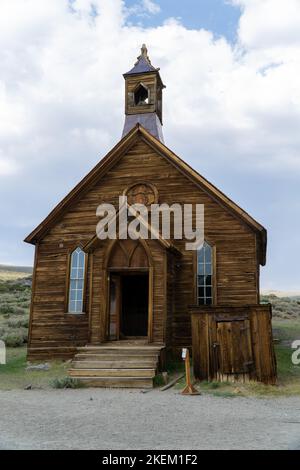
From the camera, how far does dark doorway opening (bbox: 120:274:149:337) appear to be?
18531 millimetres

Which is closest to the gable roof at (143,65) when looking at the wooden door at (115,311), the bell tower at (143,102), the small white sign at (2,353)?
the bell tower at (143,102)

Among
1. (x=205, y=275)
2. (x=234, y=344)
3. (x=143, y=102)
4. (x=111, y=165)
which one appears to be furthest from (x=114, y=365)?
(x=143, y=102)

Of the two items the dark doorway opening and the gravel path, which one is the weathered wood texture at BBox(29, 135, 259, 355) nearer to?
the dark doorway opening

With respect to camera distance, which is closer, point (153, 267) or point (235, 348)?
point (235, 348)

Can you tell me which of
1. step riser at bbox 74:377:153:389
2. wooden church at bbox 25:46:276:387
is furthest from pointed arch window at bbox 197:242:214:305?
step riser at bbox 74:377:153:389

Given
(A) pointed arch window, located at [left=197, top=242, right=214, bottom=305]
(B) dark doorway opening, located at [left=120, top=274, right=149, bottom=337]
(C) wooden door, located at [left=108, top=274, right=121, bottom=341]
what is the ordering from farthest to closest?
(B) dark doorway opening, located at [left=120, top=274, right=149, bottom=337]
(A) pointed arch window, located at [left=197, top=242, right=214, bottom=305]
(C) wooden door, located at [left=108, top=274, right=121, bottom=341]

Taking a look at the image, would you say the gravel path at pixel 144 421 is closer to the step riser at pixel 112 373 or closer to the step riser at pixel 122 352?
the step riser at pixel 112 373

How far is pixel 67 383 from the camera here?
12.8 meters

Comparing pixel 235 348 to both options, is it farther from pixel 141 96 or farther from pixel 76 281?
pixel 141 96

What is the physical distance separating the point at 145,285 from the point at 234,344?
6.57 m

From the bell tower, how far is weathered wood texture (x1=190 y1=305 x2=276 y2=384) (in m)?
9.75

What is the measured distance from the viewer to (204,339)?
13.0 meters

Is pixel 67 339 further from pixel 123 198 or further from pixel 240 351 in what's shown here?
pixel 240 351
